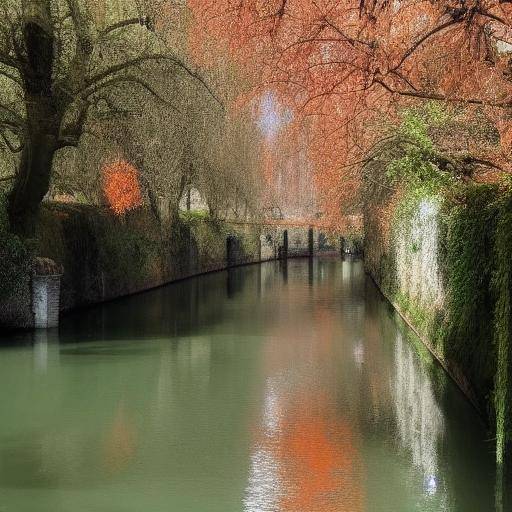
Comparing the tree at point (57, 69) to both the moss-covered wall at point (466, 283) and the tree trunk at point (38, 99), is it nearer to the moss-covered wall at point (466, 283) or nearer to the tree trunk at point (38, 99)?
the tree trunk at point (38, 99)

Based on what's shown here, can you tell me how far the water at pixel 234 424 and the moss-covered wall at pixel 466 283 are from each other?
1.25ft

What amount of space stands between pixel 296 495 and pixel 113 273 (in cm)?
1775

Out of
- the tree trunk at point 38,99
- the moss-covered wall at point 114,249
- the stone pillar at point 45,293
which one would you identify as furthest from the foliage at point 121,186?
the stone pillar at point 45,293

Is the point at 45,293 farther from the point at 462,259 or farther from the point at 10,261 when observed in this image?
the point at 462,259

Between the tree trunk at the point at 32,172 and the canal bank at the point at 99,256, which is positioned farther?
the canal bank at the point at 99,256

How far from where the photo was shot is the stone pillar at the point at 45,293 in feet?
52.4

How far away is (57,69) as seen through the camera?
50.8 ft

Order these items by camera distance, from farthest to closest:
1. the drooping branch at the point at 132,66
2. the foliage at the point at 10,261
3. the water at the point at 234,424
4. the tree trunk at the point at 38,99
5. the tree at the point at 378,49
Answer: the foliage at the point at 10,261
the drooping branch at the point at 132,66
the tree trunk at the point at 38,99
the tree at the point at 378,49
the water at the point at 234,424

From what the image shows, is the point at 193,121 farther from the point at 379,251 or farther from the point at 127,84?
the point at 379,251

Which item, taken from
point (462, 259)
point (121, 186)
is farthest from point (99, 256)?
point (462, 259)

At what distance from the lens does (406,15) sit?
12594mm

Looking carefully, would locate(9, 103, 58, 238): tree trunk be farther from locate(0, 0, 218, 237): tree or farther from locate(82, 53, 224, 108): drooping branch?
locate(82, 53, 224, 108): drooping branch

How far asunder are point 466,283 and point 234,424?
3071 mm

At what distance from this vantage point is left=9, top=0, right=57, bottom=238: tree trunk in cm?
1467
